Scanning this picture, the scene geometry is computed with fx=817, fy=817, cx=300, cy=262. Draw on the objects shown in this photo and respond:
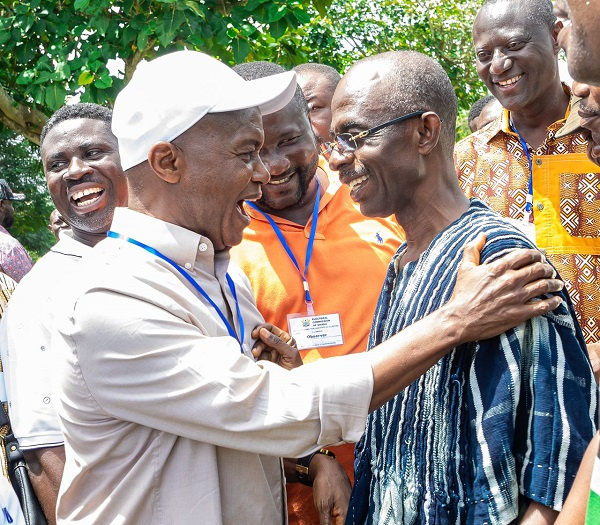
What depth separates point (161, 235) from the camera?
2314 millimetres

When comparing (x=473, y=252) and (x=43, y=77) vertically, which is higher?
(x=43, y=77)

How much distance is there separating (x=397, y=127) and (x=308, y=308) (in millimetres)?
948

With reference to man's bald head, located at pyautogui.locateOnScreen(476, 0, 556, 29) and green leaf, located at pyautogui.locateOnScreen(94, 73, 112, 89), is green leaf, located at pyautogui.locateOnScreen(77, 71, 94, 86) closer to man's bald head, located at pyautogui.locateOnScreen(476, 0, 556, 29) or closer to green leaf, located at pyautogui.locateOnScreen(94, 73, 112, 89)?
green leaf, located at pyautogui.locateOnScreen(94, 73, 112, 89)

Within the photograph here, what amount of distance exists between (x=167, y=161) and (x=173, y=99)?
0.17 m

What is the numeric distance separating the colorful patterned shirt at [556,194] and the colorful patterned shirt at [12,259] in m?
3.06

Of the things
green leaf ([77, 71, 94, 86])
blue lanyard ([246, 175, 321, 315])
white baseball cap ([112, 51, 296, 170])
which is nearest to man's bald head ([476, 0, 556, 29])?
blue lanyard ([246, 175, 321, 315])

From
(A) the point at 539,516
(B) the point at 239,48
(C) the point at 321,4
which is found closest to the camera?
(A) the point at 539,516

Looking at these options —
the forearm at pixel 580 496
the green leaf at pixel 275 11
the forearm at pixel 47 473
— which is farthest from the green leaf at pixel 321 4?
the forearm at pixel 580 496

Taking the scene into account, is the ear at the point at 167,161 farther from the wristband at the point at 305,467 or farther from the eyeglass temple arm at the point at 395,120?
the wristband at the point at 305,467

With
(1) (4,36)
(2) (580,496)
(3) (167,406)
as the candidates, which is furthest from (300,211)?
(1) (4,36)

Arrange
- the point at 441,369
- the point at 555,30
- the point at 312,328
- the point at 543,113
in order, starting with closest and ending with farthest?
1. the point at 441,369
2. the point at 312,328
3. the point at 543,113
4. the point at 555,30

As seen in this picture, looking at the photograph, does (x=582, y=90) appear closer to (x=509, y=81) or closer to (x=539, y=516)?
(x=509, y=81)

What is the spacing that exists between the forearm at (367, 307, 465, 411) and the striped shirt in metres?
0.10

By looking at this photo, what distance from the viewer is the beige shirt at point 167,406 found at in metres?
2.09
